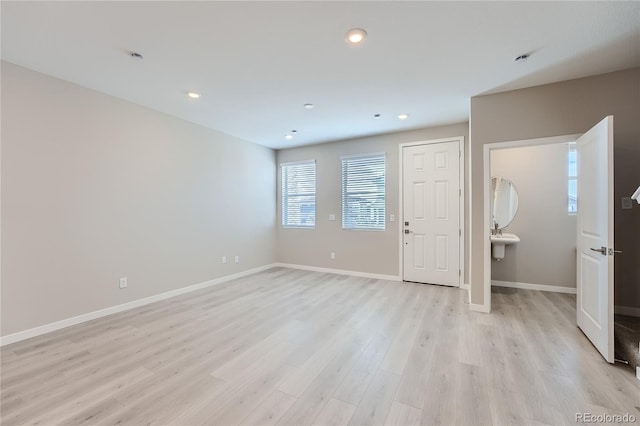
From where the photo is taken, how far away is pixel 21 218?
272 cm

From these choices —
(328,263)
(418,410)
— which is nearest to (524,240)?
(328,263)


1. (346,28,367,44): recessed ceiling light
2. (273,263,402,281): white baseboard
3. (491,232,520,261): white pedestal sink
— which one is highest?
(346,28,367,44): recessed ceiling light

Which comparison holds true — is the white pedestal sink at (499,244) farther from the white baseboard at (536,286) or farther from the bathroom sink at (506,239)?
the white baseboard at (536,286)

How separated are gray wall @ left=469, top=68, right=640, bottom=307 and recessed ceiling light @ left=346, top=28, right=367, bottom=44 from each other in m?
2.06

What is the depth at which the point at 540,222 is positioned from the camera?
14.4ft

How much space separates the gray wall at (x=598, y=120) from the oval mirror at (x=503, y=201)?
1616 millimetres

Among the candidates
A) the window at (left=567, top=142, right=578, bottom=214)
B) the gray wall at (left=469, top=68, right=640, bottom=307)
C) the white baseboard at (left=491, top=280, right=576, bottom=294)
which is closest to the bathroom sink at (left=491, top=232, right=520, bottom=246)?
the white baseboard at (left=491, top=280, right=576, bottom=294)

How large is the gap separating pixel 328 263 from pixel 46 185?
14.6ft

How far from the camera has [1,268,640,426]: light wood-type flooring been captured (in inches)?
67.7

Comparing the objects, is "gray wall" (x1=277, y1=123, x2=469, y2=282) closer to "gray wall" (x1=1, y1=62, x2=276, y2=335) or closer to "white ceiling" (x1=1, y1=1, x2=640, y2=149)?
"white ceiling" (x1=1, y1=1, x2=640, y2=149)

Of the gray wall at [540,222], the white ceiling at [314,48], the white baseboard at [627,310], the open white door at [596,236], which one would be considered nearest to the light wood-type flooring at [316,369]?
the open white door at [596,236]

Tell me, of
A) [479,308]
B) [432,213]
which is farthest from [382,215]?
[479,308]

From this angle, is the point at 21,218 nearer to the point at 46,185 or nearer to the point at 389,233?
the point at 46,185

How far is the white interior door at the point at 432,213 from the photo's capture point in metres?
4.55
